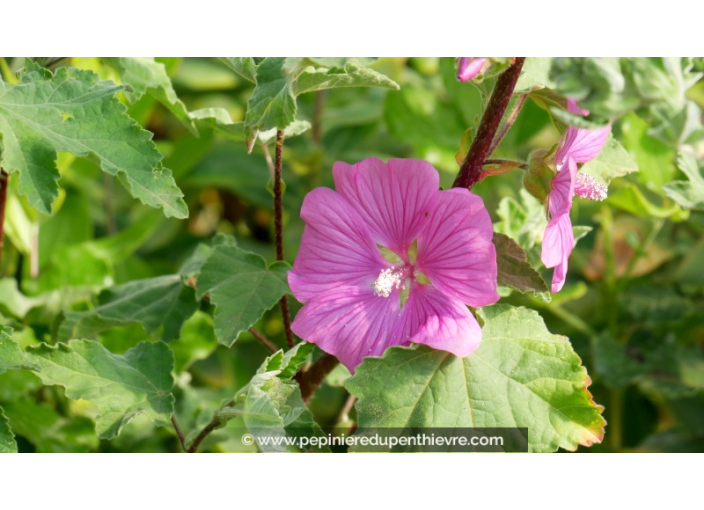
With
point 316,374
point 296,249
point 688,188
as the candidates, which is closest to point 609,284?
point 296,249

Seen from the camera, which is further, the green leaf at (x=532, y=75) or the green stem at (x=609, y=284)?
the green stem at (x=609, y=284)

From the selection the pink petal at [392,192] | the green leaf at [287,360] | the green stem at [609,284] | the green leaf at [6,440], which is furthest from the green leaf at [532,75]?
the green stem at [609,284]

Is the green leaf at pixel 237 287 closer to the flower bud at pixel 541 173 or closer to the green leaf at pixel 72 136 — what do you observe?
the green leaf at pixel 72 136

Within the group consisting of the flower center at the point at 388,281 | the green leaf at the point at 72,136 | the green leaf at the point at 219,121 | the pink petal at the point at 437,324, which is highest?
the green leaf at the point at 72,136

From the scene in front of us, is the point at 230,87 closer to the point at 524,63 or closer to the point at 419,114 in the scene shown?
the point at 419,114

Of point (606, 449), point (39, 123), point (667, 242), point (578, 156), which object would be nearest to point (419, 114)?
point (667, 242)
